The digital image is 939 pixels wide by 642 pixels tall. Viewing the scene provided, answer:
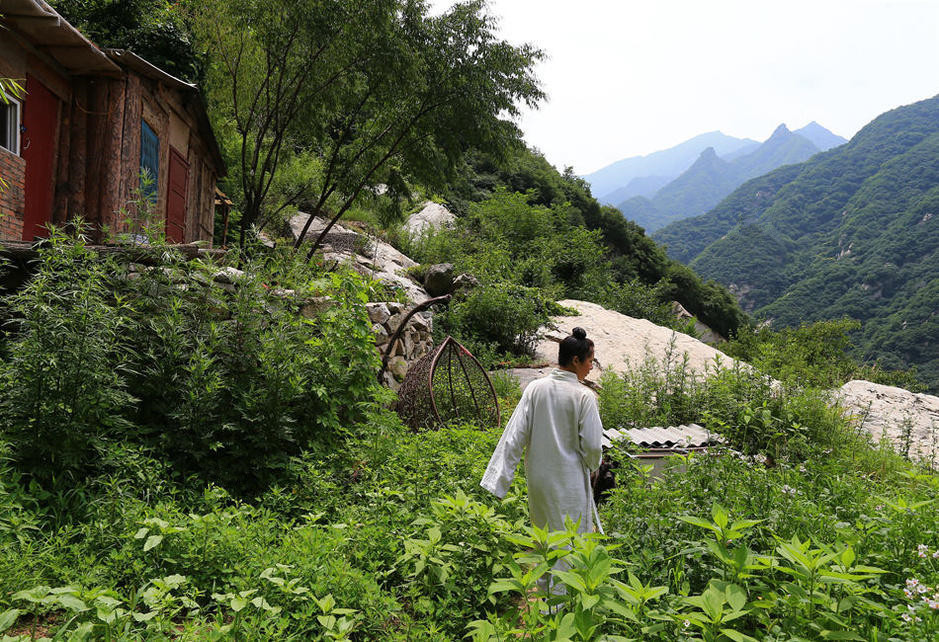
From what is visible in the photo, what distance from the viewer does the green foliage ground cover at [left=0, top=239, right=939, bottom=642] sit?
1805 mm

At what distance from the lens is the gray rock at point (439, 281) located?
530 inches

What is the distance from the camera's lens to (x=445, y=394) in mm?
7688

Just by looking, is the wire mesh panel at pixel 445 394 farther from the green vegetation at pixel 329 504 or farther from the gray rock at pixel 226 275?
the gray rock at pixel 226 275

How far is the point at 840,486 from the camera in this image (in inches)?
135

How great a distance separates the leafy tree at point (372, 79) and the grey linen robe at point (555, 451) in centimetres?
868

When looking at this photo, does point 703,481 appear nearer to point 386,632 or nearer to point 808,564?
point 808,564

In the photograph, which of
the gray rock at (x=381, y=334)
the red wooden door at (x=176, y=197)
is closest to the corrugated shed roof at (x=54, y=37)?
the red wooden door at (x=176, y=197)

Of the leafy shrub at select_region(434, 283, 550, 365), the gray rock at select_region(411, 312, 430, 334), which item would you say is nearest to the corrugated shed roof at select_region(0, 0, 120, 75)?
the gray rock at select_region(411, 312, 430, 334)

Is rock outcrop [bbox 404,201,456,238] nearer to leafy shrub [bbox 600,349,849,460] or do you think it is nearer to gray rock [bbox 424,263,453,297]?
gray rock [bbox 424,263,453,297]

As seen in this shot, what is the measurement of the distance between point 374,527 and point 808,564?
2463 mm

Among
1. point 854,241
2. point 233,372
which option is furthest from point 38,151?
point 854,241

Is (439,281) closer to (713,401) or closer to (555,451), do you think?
(713,401)

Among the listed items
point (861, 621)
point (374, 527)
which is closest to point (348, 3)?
point (374, 527)

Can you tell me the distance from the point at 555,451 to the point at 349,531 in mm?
1399
